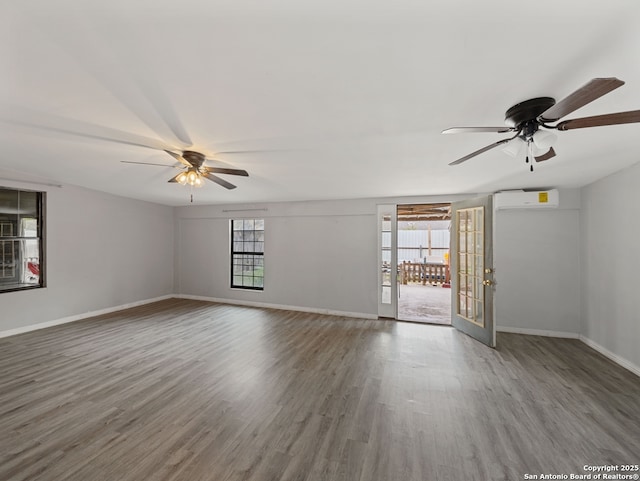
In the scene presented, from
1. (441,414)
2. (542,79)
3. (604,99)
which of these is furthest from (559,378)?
(542,79)

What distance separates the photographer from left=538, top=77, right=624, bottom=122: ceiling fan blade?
1.17 m

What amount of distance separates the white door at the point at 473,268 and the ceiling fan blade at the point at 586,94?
2.51m

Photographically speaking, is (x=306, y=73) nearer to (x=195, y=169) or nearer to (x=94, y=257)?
(x=195, y=169)

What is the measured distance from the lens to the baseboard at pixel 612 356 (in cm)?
302

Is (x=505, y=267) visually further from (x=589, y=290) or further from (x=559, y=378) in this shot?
(x=559, y=378)

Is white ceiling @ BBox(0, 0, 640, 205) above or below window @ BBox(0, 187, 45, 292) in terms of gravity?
above

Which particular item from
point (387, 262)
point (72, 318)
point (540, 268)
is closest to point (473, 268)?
point (540, 268)

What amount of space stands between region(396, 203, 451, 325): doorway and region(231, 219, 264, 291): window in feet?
10.2

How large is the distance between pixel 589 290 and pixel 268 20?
522 cm

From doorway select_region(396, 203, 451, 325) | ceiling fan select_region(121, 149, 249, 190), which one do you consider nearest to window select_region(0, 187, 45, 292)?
ceiling fan select_region(121, 149, 249, 190)

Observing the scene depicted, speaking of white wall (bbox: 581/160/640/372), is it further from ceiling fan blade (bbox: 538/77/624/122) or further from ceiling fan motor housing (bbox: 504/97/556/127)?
ceiling fan blade (bbox: 538/77/624/122)

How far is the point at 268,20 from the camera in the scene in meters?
1.22

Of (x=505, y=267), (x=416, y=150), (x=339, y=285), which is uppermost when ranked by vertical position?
(x=416, y=150)

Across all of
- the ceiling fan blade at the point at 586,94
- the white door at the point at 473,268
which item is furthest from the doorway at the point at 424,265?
the ceiling fan blade at the point at 586,94
